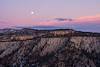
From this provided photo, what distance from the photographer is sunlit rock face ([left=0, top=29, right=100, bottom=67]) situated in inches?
5522

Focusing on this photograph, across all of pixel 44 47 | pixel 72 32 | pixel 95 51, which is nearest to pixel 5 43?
pixel 44 47

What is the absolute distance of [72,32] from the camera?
560ft

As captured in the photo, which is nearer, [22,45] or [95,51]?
[95,51]

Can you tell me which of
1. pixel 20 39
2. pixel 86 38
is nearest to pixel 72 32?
pixel 86 38

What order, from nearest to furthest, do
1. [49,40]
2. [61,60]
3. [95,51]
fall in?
[61,60] < [95,51] < [49,40]

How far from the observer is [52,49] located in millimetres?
154125

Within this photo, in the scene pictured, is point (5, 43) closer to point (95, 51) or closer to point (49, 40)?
point (49, 40)

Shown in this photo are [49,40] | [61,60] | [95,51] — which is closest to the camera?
[61,60]

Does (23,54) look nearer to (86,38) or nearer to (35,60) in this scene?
(35,60)

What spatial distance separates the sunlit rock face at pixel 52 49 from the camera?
14025 cm

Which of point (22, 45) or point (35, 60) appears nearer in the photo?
point (35, 60)

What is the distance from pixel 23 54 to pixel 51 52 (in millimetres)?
11619

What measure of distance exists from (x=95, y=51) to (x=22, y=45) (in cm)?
3265

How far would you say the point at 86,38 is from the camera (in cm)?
15875
